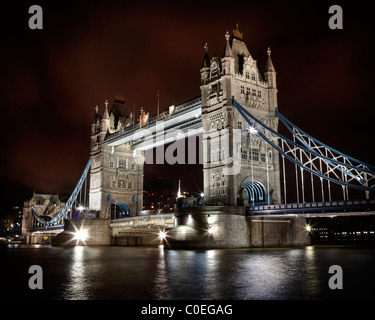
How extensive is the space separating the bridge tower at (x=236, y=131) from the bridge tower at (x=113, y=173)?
3126 cm

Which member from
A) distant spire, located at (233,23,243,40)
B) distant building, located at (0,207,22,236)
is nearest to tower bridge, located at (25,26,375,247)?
distant spire, located at (233,23,243,40)

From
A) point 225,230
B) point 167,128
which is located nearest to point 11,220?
point 167,128

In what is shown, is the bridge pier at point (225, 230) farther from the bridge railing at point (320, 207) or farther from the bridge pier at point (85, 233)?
the bridge pier at point (85, 233)

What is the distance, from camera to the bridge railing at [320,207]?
36.4 m

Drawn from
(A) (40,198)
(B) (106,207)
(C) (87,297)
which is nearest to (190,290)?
(C) (87,297)

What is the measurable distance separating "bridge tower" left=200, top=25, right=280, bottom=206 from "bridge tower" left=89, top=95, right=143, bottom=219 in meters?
31.3

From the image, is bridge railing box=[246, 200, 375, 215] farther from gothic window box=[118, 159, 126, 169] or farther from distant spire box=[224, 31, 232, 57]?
gothic window box=[118, 159, 126, 169]

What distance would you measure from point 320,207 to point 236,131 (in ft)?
49.7

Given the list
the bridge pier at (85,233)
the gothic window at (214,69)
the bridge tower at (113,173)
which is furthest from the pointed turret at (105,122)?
the gothic window at (214,69)

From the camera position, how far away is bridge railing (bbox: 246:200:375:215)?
3638 centimetres

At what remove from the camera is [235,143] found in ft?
163

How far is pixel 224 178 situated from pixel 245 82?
43.0 ft

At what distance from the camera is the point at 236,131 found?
49969 mm
